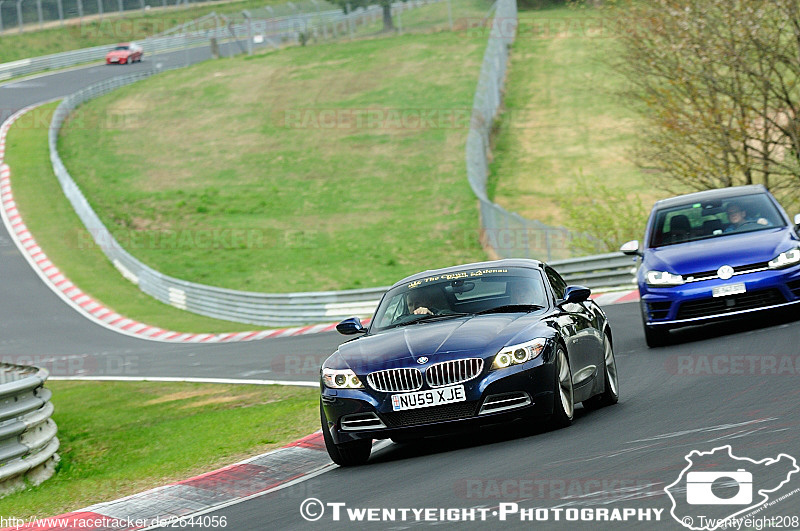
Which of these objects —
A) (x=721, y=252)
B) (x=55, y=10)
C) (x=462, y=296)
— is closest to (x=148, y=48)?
(x=55, y=10)

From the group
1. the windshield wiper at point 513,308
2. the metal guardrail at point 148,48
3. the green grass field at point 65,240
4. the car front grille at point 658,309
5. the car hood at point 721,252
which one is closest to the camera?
the windshield wiper at point 513,308

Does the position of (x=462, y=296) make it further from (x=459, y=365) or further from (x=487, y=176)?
(x=487, y=176)

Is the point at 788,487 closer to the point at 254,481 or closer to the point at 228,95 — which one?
the point at 254,481

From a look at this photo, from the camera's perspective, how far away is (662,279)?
1388 centimetres

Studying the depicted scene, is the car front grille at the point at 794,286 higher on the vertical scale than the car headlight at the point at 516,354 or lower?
lower

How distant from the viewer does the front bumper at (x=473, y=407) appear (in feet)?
28.5

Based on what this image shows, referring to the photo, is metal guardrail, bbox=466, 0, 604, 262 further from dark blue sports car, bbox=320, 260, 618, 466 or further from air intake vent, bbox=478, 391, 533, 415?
air intake vent, bbox=478, 391, 533, 415

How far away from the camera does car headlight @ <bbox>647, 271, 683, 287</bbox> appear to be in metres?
13.8

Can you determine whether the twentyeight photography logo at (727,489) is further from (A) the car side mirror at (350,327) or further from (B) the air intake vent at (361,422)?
(A) the car side mirror at (350,327)

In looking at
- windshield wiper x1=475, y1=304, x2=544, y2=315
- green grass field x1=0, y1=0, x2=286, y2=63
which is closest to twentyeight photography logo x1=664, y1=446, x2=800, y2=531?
windshield wiper x1=475, y1=304, x2=544, y2=315

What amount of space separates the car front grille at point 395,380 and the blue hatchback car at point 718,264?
576 centimetres

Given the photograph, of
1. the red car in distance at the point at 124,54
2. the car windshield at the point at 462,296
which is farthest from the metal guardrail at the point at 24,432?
the red car in distance at the point at 124,54

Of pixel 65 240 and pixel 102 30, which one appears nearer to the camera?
pixel 65 240

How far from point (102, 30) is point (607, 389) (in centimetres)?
7898
